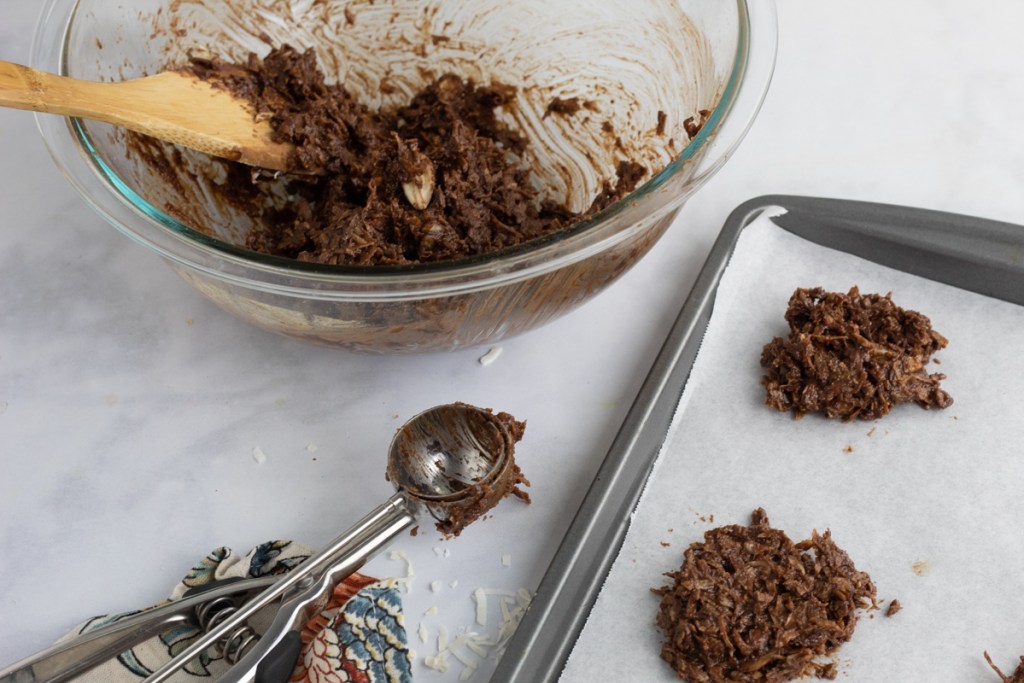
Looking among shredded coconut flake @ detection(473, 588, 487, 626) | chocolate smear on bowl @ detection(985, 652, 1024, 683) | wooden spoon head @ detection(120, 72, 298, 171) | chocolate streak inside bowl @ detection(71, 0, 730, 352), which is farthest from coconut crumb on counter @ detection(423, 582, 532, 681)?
wooden spoon head @ detection(120, 72, 298, 171)

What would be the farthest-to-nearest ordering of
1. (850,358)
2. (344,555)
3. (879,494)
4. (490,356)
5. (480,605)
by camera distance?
(490,356) → (850,358) → (879,494) → (480,605) → (344,555)

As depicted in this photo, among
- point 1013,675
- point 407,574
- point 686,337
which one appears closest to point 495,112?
point 686,337

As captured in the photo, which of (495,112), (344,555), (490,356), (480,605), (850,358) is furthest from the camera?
(495,112)

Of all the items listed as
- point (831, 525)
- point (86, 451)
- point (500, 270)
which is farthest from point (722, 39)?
point (86, 451)

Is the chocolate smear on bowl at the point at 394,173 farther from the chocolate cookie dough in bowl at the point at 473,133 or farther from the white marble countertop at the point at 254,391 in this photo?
the white marble countertop at the point at 254,391

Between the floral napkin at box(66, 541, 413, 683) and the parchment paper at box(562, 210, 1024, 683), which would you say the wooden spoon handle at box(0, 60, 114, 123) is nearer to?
the floral napkin at box(66, 541, 413, 683)

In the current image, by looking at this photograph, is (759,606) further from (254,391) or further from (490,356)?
(254,391)

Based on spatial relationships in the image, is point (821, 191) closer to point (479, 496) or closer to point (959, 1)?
point (959, 1)
